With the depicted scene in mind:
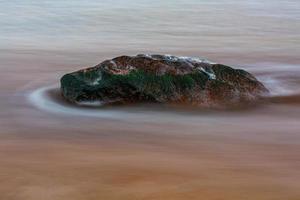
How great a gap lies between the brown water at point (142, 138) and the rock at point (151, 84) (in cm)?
13

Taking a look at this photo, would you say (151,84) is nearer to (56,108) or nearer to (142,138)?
(56,108)

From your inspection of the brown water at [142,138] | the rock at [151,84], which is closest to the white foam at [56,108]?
the brown water at [142,138]

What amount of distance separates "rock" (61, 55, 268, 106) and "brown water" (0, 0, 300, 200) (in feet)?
0.43

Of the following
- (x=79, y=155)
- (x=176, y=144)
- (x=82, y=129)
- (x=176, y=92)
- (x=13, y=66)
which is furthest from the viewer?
(x=13, y=66)

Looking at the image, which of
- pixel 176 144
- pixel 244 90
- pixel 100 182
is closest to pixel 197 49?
pixel 244 90

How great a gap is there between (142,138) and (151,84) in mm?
754

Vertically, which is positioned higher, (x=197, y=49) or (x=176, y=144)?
(x=197, y=49)

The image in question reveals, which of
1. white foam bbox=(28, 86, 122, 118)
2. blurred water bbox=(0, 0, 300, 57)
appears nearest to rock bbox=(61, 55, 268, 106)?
white foam bbox=(28, 86, 122, 118)

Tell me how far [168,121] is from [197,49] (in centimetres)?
342

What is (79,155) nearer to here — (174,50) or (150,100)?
(150,100)

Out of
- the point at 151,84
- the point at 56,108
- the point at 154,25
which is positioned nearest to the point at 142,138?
the point at 151,84

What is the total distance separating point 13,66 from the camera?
5.73m

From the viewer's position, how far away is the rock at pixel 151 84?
13.3 feet

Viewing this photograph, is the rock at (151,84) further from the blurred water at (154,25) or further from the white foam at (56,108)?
the blurred water at (154,25)
